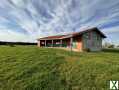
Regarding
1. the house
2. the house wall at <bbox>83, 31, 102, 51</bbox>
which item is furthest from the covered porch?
the house wall at <bbox>83, 31, 102, 51</bbox>

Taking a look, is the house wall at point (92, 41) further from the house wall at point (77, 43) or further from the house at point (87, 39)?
the house wall at point (77, 43)

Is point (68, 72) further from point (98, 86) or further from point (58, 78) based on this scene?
point (98, 86)

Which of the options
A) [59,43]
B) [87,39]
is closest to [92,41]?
[87,39]

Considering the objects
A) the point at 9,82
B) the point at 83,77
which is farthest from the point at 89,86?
the point at 9,82

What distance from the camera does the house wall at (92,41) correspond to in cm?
2130

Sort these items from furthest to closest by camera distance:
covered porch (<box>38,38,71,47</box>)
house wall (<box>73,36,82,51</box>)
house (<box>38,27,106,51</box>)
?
covered porch (<box>38,38,71,47</box>) < house wall (<box>73,36,82,51</box>) < house (<box>38,27,106,51</box>)

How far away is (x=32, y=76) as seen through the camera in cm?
639

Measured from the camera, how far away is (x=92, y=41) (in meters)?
22.2

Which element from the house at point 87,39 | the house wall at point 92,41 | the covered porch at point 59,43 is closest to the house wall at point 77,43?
the house at point 87,39

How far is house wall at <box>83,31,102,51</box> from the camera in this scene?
2130cm

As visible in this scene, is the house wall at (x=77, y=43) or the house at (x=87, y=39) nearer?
the house at (x=87, y=39)

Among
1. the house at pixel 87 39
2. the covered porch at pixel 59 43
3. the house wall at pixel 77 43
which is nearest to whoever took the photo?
the house at pixel 87 39

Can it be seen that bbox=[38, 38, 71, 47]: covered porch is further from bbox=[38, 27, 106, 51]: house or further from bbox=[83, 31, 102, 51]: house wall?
bbox=[83, 31, 102, 51]: house wall

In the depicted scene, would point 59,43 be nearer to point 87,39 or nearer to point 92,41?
point 87,39
